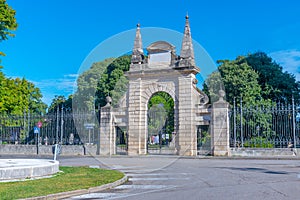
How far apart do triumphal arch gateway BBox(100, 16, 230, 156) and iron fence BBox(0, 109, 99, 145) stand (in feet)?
4.51

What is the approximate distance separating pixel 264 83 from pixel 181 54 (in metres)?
15.5

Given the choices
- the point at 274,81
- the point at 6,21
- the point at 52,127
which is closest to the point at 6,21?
the point at 6,21

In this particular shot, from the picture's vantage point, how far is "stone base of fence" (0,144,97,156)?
81.1 ft

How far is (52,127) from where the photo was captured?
2639cm

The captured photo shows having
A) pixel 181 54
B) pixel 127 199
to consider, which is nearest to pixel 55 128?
pixel 181 54

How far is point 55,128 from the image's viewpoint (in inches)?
1035

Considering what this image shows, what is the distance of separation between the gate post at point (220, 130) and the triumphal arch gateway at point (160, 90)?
643 mm

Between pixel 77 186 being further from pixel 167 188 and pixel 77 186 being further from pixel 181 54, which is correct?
pixel 181 54

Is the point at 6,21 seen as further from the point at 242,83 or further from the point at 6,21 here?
the point at 242,83

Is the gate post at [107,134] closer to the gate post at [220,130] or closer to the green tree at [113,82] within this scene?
the gate post at [220,130]

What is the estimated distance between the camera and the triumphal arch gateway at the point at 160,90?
73.3 feet

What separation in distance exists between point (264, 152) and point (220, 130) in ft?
9.71

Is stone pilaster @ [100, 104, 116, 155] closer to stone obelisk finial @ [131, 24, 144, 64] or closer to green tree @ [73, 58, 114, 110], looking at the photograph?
stone obelisk finial @ [131, 24, 144, 64]

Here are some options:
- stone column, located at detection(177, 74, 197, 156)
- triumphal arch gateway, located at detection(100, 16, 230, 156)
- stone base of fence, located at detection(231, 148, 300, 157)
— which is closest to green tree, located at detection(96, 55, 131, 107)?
triumphal arch gateway, located at detection(100, 16, 230, 156)
